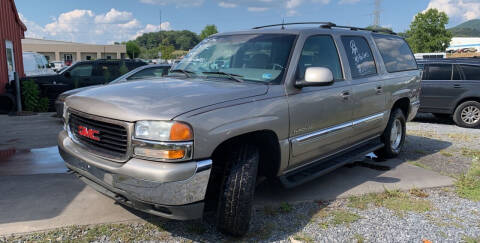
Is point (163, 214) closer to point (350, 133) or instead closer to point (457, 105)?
point (350, 133)

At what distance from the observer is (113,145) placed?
2857mm

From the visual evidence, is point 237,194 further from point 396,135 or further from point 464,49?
point 464,49

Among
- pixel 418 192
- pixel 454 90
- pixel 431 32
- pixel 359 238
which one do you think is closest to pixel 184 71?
pixel 359 238

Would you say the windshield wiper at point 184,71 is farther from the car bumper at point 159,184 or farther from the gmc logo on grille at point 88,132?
the car bumper at point 159,184

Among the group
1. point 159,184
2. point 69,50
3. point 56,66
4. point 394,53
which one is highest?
point 69,50

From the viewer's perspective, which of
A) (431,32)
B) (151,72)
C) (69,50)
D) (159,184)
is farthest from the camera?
(69,50)

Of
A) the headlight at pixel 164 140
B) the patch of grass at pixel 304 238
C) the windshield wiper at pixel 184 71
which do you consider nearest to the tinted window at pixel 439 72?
the windshield wiper at pixel 184 71

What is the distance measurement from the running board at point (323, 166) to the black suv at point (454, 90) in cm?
552

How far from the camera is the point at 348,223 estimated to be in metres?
3.53

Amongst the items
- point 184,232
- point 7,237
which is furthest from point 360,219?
point 7,237

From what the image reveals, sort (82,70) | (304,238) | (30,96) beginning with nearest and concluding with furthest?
(304,238) → (30,96) → (82,70)

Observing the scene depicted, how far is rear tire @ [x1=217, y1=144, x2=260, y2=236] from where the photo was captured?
2.95m

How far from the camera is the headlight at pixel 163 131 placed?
2.61 metres

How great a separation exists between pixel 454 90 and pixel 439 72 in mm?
625
